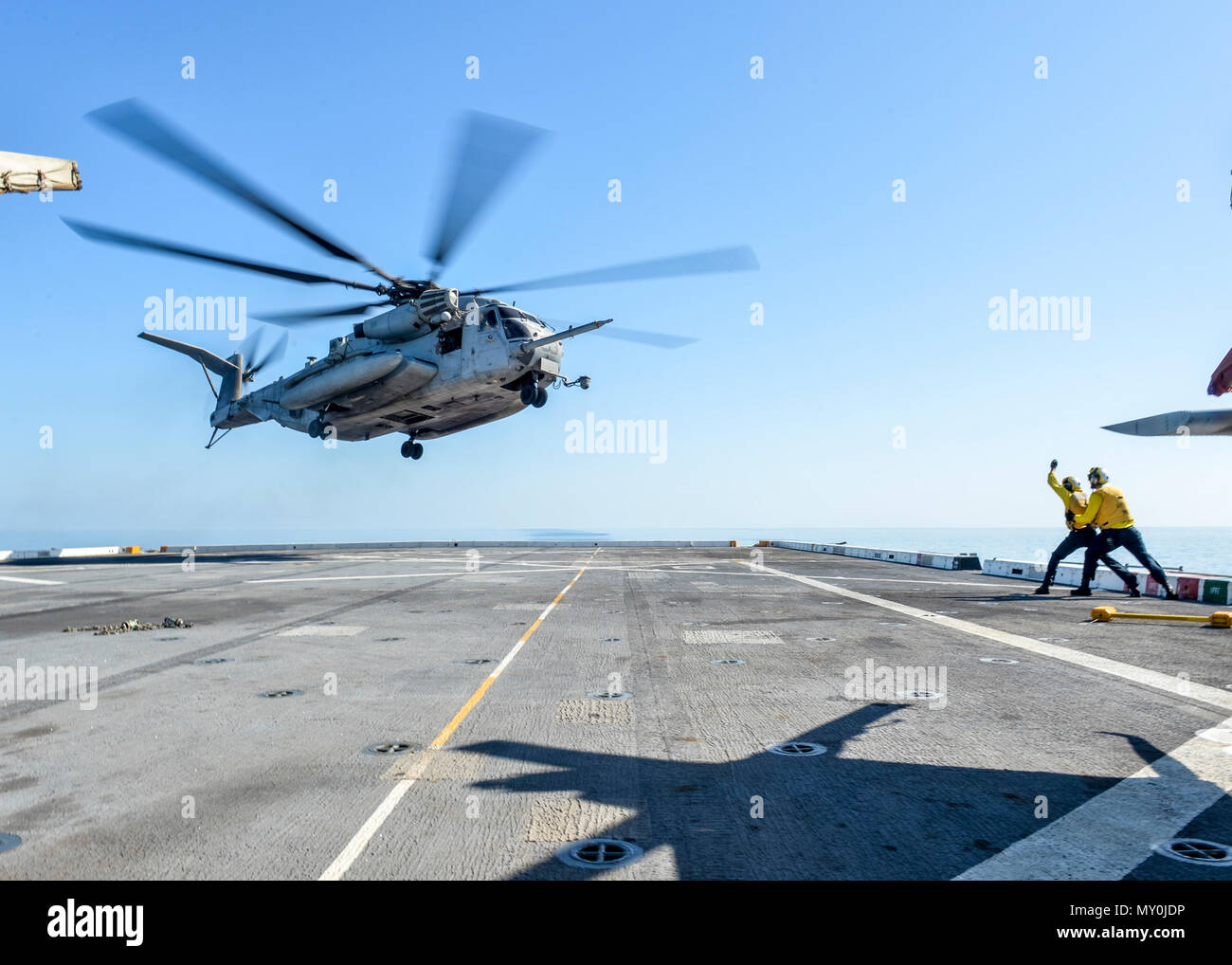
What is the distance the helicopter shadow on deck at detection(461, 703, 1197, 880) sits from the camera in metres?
3.80

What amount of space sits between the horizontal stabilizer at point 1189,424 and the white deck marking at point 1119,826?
11.4ft

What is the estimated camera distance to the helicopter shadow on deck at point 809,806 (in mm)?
3805

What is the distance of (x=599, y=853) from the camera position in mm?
3922

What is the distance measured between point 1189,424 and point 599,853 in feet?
24.1

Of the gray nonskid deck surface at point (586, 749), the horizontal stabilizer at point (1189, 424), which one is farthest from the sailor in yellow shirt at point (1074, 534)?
the horizontal stabilizer at point (1189, 424)

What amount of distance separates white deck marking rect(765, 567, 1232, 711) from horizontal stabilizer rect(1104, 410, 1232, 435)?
8.53 feet

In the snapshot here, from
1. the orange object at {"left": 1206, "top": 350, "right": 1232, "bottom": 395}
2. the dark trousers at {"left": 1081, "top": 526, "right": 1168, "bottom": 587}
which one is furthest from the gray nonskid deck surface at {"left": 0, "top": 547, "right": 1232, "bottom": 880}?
the dark trousers at {"left": 1081, "top": 526, "right": 1168, "bottom": 587}

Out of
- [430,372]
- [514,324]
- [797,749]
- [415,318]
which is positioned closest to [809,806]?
[797,749]

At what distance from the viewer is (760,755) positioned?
18.7ft

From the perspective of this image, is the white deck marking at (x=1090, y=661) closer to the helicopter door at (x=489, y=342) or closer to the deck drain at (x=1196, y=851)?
the deck drain at (x=1196, y=851)

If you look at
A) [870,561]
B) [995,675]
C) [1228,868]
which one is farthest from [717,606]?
[870,561]

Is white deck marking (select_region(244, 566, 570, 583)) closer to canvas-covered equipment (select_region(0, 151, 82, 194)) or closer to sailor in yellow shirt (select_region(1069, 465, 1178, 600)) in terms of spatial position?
canvas-covered equipment (select_region(0, 151, 82, 194))

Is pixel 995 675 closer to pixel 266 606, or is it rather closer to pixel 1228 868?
pixel 1228 868

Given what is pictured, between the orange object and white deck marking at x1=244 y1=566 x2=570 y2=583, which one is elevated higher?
the orange object
